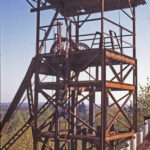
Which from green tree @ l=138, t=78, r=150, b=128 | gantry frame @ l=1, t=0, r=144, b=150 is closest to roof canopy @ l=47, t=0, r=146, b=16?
gantry frame @ l=1, t=0, r=144, b=150

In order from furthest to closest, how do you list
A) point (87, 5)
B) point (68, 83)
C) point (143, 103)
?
1. point (143, 103)
2. point (87, 5)
3. point (68, 83)

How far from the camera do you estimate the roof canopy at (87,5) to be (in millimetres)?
19281

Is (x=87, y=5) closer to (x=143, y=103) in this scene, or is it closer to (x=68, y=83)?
(x=68, y=83)

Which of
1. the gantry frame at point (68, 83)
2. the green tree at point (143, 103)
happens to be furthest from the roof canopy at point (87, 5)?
the green tree at point (143, 103)

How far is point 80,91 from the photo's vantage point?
69.1 feet

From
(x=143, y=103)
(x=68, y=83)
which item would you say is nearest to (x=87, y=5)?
(x=68, y=83)

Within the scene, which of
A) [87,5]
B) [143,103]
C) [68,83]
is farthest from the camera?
[143,103]

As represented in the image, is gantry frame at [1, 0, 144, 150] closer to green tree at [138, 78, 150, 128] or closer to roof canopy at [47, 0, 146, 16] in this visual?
roof canopy at [47, 0, 146, 16]

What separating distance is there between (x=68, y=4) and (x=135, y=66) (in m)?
6.30

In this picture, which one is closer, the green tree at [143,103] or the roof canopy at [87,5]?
the roof canopy at [87,5]

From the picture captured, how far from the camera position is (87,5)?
21547mm

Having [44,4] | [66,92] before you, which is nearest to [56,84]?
[66,92]

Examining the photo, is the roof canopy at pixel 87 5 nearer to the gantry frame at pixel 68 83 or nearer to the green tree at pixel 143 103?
the gantry frame at pixel 68 83

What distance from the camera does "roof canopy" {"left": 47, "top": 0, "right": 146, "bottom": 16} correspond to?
1928cm
